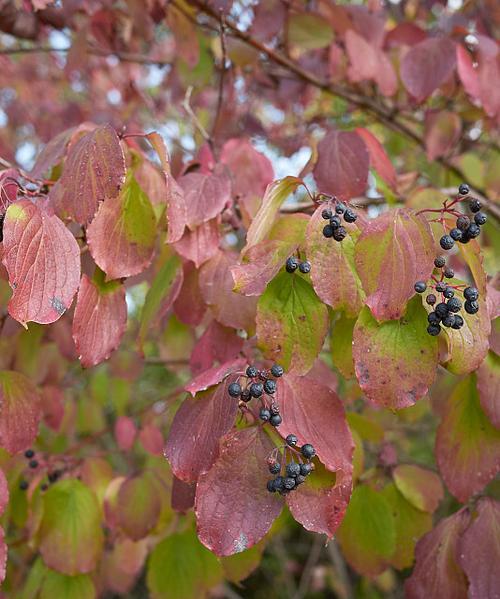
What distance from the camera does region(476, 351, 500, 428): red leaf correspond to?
1.16m

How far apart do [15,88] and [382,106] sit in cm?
315

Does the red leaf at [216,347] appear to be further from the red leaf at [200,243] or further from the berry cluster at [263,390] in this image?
the berry cluster at [263,390]

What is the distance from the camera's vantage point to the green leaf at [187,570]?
182cm

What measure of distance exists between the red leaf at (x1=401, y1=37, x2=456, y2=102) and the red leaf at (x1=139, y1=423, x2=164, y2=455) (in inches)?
56.3

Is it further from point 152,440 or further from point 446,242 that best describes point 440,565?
point 152,440

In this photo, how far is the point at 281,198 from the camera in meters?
1.11

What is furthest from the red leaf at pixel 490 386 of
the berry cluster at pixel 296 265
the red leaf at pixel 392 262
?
the berry cluster at pixel 296 265

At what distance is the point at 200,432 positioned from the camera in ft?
3.31

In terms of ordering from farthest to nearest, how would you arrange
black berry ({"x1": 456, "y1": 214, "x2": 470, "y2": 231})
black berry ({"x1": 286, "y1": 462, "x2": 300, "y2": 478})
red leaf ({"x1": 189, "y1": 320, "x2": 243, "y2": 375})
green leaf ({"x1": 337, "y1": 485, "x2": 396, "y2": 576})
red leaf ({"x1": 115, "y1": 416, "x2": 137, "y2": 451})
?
red leaf ({"x1": 115, "y1": 416, "x2": 137, "y2": 451}) < green leaf ({"x1": 337, "y1": 485, "x2": 396, "y2": 576}) < red leaf ({"x1": 189, "y1": 320, "x2": 243, "y2": 375}) < black berry ({"x1": 456, "y1": 214, "x2": 470, "y2": 231}) < black berry ({"x1": 286, "y1": 462, "x2": 300, "y2": 478})

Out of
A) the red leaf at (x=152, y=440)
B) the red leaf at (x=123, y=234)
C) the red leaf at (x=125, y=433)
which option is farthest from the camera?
the red leaf at (x=125, y=433)

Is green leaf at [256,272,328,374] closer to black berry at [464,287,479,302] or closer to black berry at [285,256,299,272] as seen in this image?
black berry at [285,256,299,272]

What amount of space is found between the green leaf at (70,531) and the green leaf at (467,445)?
91cm

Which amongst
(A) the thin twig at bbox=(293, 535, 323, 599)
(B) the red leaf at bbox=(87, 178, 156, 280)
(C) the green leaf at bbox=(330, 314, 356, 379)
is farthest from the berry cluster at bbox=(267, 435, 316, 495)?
(A) the thin twig at bbox=(293, 535, 323, 599)

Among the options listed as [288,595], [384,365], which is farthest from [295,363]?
[288,595]
